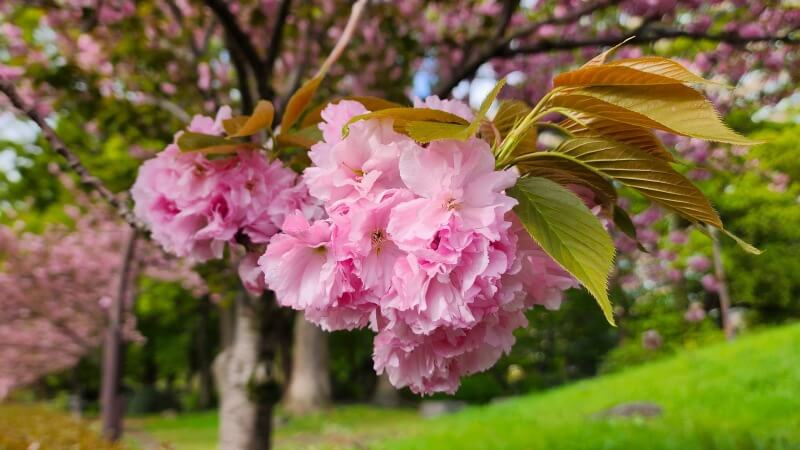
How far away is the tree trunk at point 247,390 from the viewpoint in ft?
10.3

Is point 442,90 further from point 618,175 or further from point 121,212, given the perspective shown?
point 618,175

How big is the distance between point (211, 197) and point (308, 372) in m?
14.3

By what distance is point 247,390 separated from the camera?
10.2 ft

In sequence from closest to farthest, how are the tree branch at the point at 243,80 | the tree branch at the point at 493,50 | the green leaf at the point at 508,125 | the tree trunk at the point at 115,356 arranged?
the green leaf at the point at 508,125 → the tree branch at the point at 493,50 → the tree branch at the point at 243,80 → the tree trunk at the point at 115,356

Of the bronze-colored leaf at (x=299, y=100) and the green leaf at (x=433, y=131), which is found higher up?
the bronze-colored leaf at (x=299, y=100)

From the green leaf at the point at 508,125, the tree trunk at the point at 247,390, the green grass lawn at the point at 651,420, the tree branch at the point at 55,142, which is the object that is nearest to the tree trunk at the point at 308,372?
the green grass lawn at the point at 651,420

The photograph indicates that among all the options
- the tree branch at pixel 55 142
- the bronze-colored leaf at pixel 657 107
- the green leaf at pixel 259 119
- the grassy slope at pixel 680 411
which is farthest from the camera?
the grassy slope at pixel 680 411

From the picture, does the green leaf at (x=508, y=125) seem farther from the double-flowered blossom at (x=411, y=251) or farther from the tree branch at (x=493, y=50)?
the tree branch at (x=493, y=50)

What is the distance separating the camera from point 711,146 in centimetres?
490

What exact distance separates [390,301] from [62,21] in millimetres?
4710

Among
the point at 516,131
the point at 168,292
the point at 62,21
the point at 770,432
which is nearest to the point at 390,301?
the point at 516,131

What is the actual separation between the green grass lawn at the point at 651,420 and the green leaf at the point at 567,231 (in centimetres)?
379

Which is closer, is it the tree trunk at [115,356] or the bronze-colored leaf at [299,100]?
the bronze-colored leaf at [299,100]

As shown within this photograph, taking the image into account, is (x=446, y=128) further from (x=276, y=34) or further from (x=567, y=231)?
(x=276, y=34)
